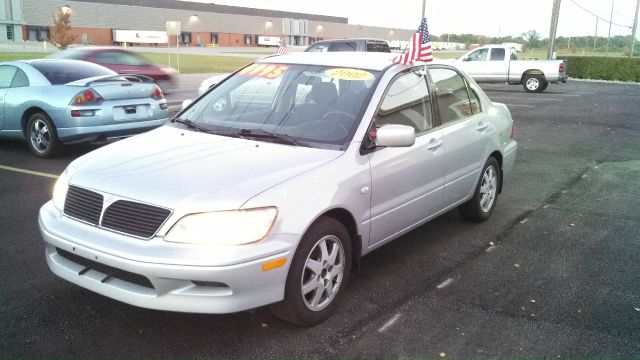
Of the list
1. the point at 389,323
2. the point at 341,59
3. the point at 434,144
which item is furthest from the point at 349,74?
the point at 389,323

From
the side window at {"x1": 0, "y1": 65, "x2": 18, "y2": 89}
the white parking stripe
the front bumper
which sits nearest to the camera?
the front bumper

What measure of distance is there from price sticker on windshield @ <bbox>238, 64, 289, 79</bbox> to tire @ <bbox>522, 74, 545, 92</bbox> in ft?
72.4

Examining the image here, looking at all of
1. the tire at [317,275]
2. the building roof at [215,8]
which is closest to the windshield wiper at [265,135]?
the tire at [317,275]

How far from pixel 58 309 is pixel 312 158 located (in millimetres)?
1864

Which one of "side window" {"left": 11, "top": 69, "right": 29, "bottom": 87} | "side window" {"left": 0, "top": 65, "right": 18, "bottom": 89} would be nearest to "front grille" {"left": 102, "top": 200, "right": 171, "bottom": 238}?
"side window" {"left": 11, "top": 69, "right": 29, "bottom": 87}

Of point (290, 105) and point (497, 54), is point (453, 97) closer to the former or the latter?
point (290, 105)

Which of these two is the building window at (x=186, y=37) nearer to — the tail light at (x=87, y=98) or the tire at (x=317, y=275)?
the tail light at (x=87, y=98)

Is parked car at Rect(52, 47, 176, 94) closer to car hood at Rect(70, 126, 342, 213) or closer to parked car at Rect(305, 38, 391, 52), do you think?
parked car at Rect(305, 38, 391, 52)

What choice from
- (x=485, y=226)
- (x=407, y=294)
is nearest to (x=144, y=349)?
(x=407, y=294)

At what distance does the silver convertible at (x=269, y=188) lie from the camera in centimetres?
313

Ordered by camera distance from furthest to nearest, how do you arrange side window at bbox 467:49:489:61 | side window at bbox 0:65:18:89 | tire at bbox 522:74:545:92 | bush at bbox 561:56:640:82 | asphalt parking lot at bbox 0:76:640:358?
bush at bbox 561:56:640:82 < side window at bbox 467:49:489:61 < tire at bbox 522:74:545:92 < side window at bbox 0:65:18:89 < asphalt parking lot at bbox 0:76:640:358

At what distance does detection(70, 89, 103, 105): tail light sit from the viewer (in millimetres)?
8125

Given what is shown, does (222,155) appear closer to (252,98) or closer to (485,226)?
(252,98)

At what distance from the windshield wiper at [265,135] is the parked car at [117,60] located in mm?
10754
